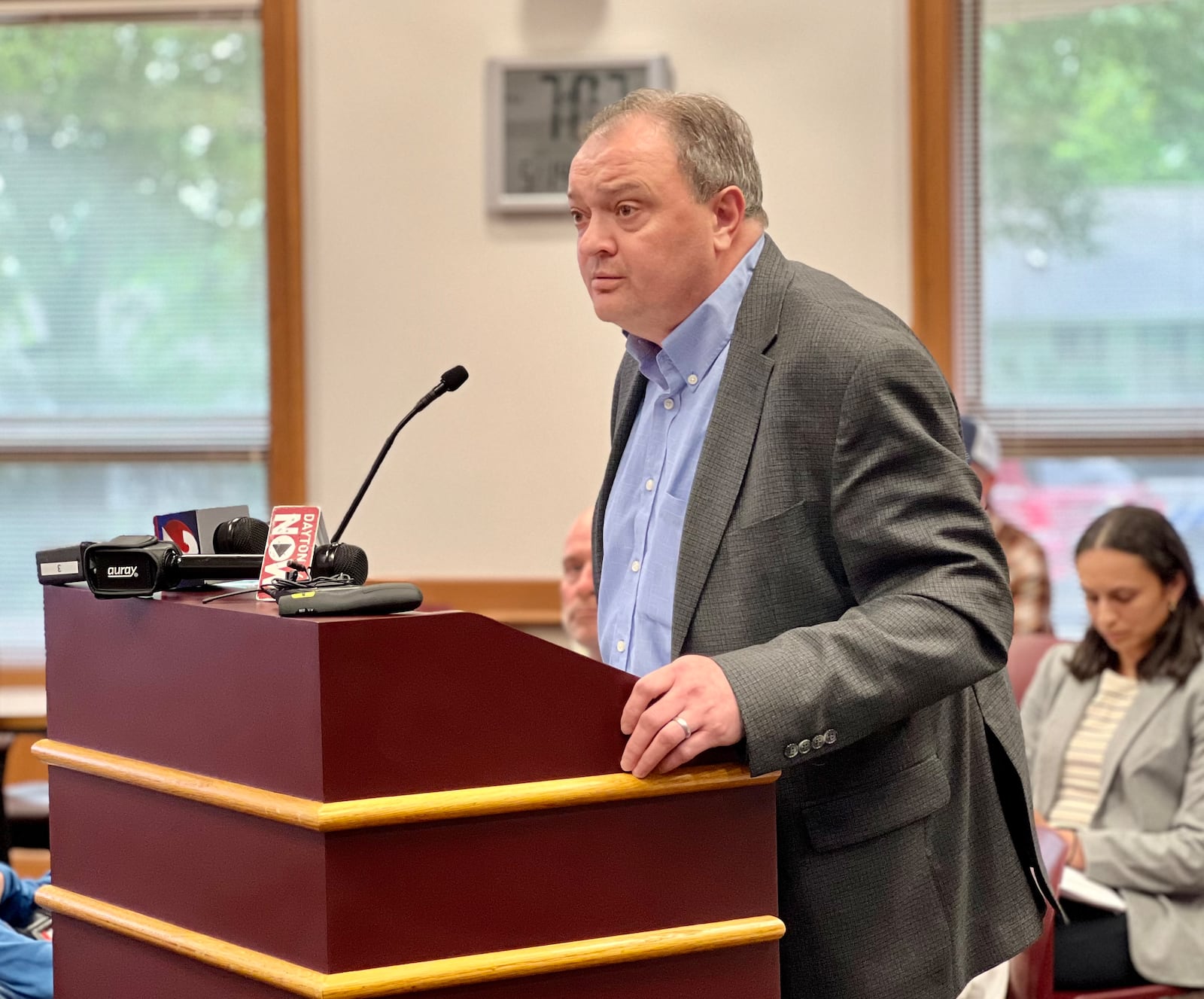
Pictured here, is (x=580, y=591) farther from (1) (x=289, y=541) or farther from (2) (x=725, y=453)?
(1) (x=289, y=541)

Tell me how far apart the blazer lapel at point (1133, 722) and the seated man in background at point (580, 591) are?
3.43 ft

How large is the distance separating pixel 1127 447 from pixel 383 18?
7.91 feet

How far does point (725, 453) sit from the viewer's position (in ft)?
4.66

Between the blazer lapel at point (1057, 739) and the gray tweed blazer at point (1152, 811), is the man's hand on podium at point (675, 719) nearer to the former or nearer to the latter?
the gray tweed blazer at point (1152, 811)

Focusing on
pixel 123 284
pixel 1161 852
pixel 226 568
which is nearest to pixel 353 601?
pixel 226 568

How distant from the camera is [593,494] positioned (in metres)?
4.12

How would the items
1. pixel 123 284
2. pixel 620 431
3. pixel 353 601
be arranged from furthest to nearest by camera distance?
1. pixel 123 284
2. pixel 620 431
3. pixel 353 601

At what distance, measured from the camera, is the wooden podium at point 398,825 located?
41.9 inches

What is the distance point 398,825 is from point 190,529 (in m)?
0.44


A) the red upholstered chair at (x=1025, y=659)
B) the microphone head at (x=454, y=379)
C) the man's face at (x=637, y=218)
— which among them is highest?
the man's face at (x=637, y=218)

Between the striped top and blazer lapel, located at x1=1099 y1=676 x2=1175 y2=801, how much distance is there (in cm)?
2

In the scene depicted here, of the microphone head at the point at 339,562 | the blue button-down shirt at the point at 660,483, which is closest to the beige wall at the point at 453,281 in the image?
the blue button-down shirt at the point at 660,483

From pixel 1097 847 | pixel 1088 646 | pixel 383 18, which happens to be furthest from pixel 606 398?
pixel 1097 847

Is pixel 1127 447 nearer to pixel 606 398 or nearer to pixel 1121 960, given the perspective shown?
pixel 606 398
